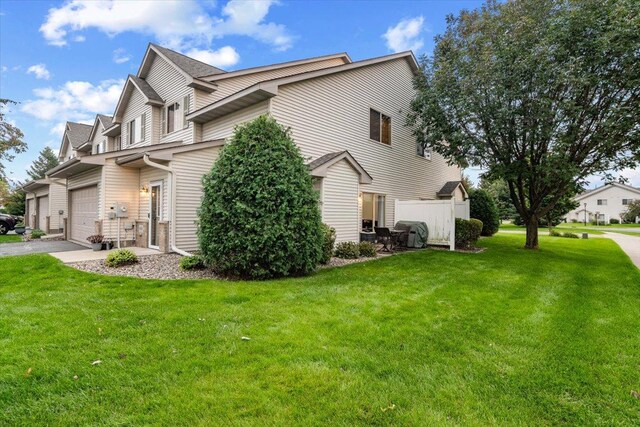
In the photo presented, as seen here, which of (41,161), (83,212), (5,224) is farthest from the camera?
(41,161)

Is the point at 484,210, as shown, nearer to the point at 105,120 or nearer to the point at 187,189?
the point at 187,189

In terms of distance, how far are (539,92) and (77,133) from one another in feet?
102

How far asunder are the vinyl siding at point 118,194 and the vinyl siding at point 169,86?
2248 millimetres

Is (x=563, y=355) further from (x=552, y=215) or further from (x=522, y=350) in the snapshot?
(x=552, y=215)

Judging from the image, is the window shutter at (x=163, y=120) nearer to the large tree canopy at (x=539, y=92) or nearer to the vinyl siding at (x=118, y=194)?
the vinyl siding at (x=118, y=194)

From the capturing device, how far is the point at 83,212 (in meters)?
13.7

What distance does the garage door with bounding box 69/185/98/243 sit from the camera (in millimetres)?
12656

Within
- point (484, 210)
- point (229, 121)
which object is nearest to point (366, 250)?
point (229, 121)

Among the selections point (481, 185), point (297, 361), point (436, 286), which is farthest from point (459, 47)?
point (481, 185)

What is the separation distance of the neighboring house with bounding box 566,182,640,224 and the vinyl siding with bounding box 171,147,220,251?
185 feet

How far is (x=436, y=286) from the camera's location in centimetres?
665

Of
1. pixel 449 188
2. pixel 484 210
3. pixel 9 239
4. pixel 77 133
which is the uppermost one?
pixel 77 133

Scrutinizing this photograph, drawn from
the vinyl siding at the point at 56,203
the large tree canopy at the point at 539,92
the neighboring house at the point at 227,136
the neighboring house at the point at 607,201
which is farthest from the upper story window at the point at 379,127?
the neighboring house at the point at 607,201

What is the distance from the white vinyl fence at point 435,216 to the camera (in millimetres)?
12411
